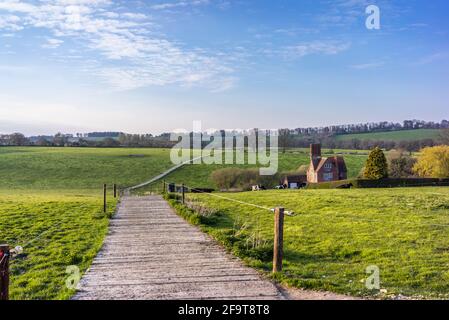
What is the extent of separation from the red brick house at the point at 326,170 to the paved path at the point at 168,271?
4636 centimetres

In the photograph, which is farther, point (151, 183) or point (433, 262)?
point (151, 183)

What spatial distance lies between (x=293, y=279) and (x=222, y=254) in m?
2.46

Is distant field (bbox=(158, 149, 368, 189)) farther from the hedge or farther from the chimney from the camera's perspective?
the hedge

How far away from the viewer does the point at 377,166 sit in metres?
39.9

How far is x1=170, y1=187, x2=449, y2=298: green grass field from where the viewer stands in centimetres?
721

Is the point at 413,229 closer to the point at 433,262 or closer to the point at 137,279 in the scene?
the point at 433,262

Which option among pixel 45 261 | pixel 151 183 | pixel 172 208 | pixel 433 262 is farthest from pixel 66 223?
pixel 151 183

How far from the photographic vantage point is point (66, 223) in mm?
14594

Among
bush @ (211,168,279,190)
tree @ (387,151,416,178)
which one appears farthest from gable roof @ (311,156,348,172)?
bush @ (211,168,279,190)

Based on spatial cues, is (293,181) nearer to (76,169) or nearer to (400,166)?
(400,166)

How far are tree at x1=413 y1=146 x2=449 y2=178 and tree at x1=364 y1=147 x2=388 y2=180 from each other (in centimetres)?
926

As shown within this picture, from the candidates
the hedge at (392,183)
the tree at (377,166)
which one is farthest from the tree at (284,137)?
the hedge at (392,183)
